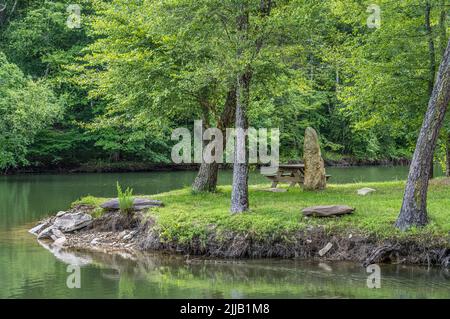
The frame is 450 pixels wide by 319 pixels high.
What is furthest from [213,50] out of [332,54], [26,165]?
[26,165]

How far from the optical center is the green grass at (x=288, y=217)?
14320mm

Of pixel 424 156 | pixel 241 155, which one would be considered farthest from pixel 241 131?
pixel 424 156

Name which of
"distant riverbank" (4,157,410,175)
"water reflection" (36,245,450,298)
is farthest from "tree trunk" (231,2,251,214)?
"distant riverbank" (4,157,410,175)

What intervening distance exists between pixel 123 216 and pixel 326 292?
7.79 m

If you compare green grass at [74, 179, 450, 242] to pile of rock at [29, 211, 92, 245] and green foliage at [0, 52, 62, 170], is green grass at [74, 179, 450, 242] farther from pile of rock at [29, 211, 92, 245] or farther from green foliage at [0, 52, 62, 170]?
green foliage at [0, 52, 62, 170]

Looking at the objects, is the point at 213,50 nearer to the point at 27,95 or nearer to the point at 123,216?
the point at 123,216

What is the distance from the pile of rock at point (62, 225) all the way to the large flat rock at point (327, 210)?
21.7ft

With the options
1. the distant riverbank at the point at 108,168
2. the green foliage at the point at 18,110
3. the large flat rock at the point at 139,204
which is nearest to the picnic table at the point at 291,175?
the large flat rock at the point at 139,204

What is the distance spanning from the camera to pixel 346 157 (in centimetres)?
5253

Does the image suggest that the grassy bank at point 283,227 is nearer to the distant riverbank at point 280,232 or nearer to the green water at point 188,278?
the distant riverbank at point 280,232

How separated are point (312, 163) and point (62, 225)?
786cm

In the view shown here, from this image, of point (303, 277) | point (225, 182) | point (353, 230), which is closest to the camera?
point (303, 277)

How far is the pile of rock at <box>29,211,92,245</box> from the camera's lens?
Answer: 18.0m

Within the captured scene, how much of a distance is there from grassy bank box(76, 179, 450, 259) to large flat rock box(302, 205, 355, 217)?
0.46ft
